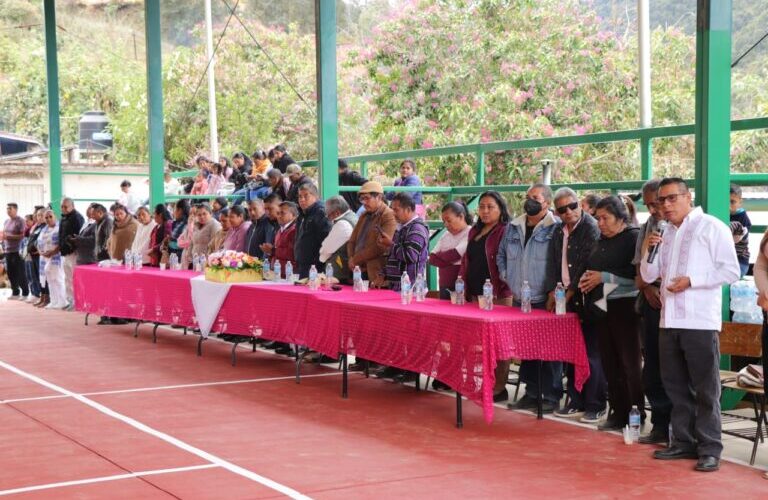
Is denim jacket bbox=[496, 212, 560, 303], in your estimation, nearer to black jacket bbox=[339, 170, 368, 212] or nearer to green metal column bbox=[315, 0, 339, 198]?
green metal column bbox=[315, 0, 339, 198]

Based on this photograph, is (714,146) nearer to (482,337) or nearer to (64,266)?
(482,337)

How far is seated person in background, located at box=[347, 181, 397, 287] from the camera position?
917cm

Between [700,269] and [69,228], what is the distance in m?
11.8

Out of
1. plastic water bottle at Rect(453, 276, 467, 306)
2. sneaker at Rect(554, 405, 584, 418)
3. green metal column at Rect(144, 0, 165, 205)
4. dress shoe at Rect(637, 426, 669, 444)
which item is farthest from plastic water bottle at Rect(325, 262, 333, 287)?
green metal column at Rect(144, 0, 165, 205)

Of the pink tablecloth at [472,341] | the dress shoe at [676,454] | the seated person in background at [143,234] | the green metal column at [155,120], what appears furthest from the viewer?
the green metal column at [155,120]

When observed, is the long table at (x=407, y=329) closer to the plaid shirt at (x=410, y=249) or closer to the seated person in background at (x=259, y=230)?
the plaid shirt at (x=410, y=249)

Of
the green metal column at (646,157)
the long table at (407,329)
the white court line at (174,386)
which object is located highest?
the green metal column at (646,157)

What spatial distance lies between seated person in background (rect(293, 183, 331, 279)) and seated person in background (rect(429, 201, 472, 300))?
1.78 meters

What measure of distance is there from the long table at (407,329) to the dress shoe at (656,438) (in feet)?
2.16

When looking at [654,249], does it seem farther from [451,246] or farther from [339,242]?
[339,242]

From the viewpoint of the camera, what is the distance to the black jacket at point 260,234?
1120 cm

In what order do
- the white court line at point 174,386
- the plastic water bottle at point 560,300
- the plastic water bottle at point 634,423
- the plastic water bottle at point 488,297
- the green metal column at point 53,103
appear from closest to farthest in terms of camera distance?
the plastic water bottle at point 634,423 → the plastic water bottle at point 560,300 → the plastic water bottle at point 488,297 → the white court line at point 174,386 → the green metal column at point 53,103

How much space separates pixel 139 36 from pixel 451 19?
23.7 meters

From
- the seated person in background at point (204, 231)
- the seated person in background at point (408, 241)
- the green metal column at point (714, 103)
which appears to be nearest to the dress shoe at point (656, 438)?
the green metal column at point (714, 103)
